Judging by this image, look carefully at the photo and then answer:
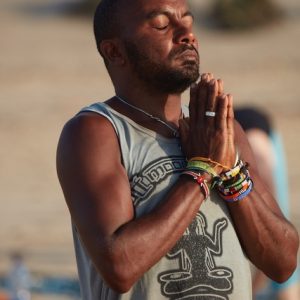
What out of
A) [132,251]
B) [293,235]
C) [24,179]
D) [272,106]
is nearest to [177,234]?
[132,251]

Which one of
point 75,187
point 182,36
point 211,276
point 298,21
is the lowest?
point 211,276

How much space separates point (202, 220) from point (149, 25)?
660 millimetres

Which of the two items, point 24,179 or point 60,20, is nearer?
point 24,179

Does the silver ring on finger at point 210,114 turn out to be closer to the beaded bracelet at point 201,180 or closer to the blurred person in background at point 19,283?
the beaded bracelet at point 201,180

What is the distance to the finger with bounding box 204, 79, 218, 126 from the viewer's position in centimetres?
359

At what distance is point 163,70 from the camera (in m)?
3.63

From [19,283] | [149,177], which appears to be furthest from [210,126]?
[19,283]

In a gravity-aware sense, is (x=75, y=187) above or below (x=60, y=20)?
below

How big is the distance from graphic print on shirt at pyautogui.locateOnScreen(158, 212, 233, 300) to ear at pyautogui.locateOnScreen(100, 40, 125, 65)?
602 mm

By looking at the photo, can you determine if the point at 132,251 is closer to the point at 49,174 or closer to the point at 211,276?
the point at 211,276

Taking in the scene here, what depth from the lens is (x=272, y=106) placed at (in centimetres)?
2300

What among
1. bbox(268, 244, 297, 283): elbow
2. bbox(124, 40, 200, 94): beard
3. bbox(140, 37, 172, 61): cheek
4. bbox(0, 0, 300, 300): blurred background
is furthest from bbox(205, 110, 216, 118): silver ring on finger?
bbox(0, 0, 300, 300): blurred background

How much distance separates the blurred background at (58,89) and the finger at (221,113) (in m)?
6.41

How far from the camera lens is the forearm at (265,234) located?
3576 mm
